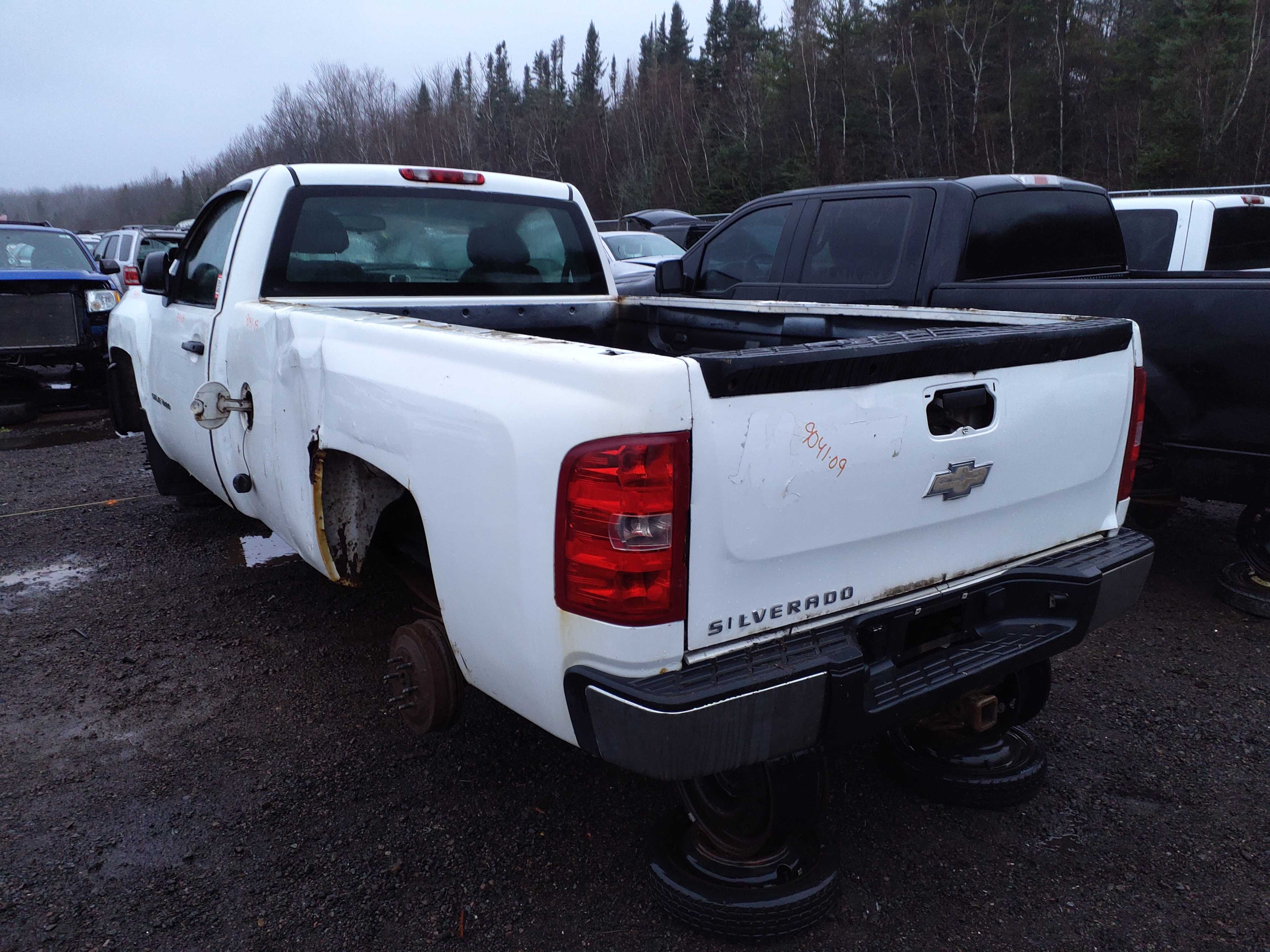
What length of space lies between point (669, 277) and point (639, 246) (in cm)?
1101

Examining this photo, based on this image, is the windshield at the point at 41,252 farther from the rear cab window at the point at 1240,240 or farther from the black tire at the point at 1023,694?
the rear cab window at the point at 1240,240

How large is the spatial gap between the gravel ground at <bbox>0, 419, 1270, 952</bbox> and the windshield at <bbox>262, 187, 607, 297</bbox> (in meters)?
1.56

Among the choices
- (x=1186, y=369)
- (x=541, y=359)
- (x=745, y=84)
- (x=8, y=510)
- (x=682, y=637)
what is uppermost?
(x=745, y=84)

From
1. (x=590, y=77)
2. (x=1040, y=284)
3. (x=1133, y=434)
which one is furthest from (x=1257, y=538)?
(x=590, y=77)

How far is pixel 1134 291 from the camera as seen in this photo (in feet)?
13.4

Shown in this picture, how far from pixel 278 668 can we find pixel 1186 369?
13.4 feet

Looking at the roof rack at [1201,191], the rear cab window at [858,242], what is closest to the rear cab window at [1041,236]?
the rear cab window at [858,242]

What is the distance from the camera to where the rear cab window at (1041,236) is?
488 cm

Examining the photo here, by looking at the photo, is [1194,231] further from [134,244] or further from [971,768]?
[134,244]

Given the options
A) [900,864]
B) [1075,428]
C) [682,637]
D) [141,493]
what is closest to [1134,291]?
[1075,428]

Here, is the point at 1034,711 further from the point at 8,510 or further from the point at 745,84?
the point at 745,84

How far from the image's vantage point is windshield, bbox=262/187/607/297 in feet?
11.9

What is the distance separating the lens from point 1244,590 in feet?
14.1

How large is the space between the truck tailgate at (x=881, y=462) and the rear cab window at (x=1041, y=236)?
2.44m
